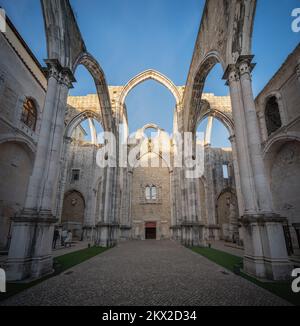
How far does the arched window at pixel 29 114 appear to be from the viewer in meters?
11.7

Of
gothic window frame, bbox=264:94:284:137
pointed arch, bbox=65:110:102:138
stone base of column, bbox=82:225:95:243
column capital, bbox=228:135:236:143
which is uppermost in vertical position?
pointed arch, bbox=65:110:102:138

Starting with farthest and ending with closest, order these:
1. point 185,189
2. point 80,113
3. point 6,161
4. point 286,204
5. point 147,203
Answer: point 147,203 < point 80,113 < point 185,189 < point 286,204 < point 6,161

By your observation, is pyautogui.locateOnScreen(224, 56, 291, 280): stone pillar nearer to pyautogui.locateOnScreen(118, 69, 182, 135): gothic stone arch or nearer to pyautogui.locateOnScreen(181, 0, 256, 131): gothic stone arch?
pyautogui.locateOnScreen(181, 0, 256, 131): gothic stone arch

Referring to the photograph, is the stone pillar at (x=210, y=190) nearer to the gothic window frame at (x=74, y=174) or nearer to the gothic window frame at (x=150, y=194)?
the gothic window frame at (x=150, y=194)

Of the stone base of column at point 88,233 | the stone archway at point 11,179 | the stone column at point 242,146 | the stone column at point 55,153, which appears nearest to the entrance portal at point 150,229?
the stone base of column at point 88,233

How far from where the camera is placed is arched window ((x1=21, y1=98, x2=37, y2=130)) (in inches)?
462

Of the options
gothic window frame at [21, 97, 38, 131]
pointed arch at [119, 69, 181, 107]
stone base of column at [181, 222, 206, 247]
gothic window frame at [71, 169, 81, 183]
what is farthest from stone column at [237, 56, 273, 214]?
gothic window frame at [71, 169, 81, 183]

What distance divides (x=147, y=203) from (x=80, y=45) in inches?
684

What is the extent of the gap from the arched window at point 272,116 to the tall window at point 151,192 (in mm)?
13836

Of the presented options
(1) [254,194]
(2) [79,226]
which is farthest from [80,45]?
(2) [79,226]

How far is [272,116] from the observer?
42.7 feet

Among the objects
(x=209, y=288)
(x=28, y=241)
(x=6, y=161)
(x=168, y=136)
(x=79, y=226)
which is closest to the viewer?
(x=209, y=288)

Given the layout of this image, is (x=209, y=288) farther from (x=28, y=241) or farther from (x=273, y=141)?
(x=273, y=141)

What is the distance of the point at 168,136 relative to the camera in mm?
23891
